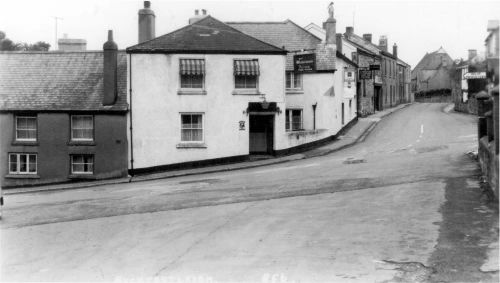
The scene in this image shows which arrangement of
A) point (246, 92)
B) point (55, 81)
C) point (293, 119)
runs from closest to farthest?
point (246, 92)
point (55, 81)
point (293, 119)

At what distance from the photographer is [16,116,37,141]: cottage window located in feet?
98.4

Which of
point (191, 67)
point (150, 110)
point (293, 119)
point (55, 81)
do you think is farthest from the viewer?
point (293, 119)

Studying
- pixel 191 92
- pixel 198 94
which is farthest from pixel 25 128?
pixel 198 94

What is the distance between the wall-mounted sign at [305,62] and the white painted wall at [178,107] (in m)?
1.89

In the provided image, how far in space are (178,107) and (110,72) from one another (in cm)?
419

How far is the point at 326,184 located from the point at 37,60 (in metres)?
21.3

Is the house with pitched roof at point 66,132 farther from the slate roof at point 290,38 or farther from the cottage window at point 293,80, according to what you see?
the slate roof at point 290,38

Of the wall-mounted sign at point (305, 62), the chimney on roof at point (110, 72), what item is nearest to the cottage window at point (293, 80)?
the wall-mounted sign at point (305, 62)

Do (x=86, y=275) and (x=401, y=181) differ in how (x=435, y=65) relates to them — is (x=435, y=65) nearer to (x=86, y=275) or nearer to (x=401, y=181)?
(x=401, y=181)

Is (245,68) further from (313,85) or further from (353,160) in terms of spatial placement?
(353,160)

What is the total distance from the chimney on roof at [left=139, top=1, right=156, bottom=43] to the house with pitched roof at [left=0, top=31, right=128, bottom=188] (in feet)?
9.29

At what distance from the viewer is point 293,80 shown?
36.0m

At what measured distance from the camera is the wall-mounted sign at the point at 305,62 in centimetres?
3155

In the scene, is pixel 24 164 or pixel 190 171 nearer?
pixel 190 171
